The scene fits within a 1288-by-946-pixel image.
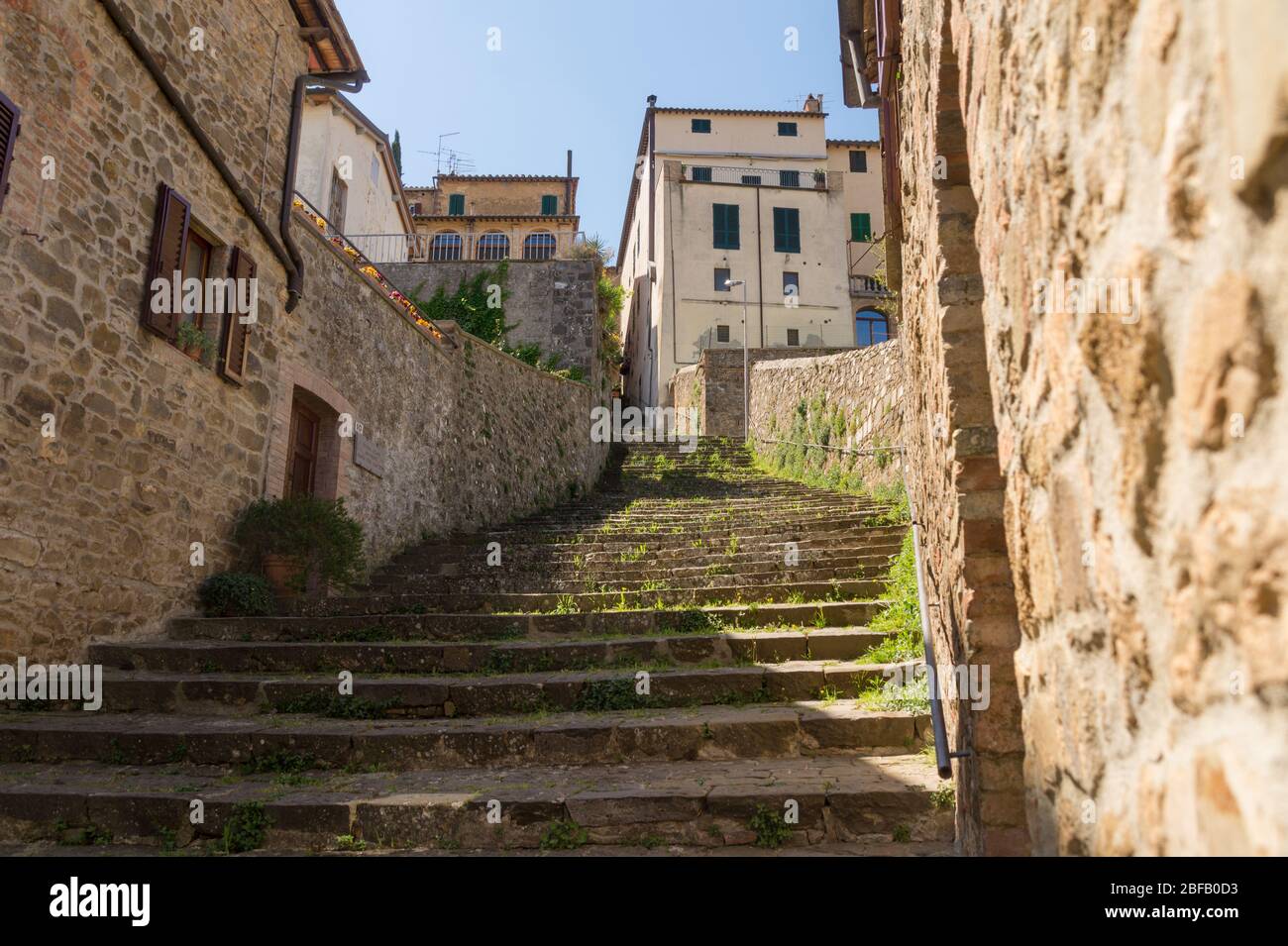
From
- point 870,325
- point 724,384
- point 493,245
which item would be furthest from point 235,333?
point 870,325

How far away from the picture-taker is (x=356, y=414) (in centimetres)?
941

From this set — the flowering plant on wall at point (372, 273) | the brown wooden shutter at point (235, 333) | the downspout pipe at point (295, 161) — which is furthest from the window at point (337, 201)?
the brown wooden shutter at point (235, 333)

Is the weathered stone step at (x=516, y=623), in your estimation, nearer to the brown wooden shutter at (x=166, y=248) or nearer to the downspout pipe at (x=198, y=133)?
the brown wooden shutter at (x=166, y=248)

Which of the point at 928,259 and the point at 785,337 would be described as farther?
the point at 785,337

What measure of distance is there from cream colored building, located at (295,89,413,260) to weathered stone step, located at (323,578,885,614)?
11870 mm

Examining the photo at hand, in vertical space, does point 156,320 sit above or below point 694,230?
below

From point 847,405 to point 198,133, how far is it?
8.16 metres

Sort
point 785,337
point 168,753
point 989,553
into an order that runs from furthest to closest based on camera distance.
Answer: point 785,337 → point 168,753 → point 989,553

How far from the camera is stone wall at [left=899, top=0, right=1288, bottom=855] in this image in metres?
0.92

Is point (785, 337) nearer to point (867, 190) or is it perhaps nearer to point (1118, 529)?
point (867, 190)

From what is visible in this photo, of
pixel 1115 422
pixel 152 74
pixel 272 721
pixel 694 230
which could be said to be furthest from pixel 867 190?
pixel 1115 422

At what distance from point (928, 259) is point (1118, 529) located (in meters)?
2.13

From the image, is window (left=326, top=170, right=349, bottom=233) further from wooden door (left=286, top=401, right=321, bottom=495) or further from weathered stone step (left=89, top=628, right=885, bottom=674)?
weathered stone step (left=89, top=628, right=885, bottom=674)

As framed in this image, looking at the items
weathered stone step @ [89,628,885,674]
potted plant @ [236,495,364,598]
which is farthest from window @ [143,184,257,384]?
weathered stone step @ [89,628,885,674]
